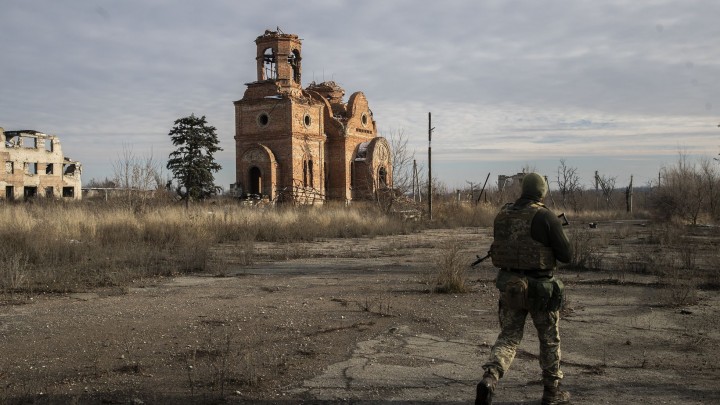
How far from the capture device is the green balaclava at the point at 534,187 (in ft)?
15.1

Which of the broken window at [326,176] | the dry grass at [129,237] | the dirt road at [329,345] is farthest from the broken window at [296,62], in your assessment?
the dirt road at [329,345]

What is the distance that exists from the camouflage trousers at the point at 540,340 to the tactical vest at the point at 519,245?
372mm

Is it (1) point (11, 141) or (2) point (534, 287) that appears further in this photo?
(1) point (11, 141)

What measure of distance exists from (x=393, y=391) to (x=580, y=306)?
4.46 m

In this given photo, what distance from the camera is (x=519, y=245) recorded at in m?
4.44

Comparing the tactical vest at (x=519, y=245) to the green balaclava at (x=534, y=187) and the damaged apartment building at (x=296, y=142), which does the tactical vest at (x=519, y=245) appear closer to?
the green balaclava at (x=534, y=187)

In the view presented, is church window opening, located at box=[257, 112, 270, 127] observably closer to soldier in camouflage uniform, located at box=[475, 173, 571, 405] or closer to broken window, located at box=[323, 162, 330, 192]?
broken window, located at box=[323, 162, 330, 192]

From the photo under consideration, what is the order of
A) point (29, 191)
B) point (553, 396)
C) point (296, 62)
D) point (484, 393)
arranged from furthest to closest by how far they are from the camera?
point (29, 191)
point (296, 62)
point (553, 396)
point (484, 393)

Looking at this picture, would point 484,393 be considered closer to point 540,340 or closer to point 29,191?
point 540,340

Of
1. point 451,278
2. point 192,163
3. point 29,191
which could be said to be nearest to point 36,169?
point 29,191

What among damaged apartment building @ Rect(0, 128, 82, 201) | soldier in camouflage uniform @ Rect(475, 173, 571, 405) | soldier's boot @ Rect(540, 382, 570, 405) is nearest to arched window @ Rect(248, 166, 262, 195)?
damaged apartment building @ Rect(0, 128, 82, 201)

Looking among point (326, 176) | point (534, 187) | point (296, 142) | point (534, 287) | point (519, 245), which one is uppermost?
point (296, 142)

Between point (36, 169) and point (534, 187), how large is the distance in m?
50.0

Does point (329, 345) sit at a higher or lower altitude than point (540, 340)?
lower
